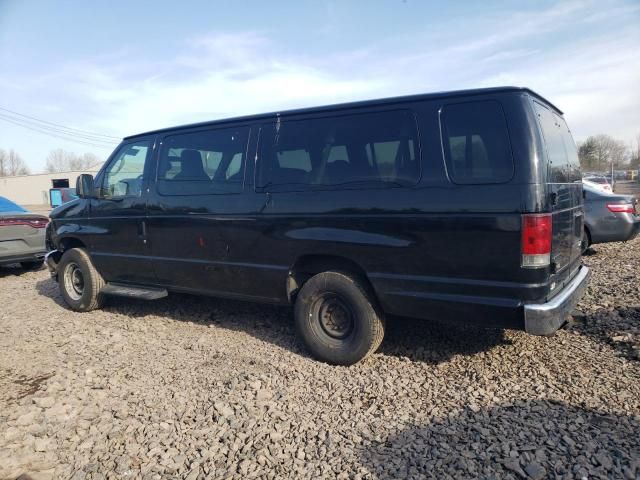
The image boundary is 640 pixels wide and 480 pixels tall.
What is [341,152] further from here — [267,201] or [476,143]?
[476,143]

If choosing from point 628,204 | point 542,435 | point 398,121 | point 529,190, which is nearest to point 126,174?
point 398,121

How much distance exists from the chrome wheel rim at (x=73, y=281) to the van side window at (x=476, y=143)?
16.8 ft

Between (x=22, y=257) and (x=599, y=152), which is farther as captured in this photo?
(x=599, y=152)

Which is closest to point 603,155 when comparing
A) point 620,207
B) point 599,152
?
point 599,152

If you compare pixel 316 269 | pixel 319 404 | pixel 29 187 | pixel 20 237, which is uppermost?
pixel 29 187

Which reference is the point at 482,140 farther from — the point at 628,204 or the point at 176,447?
the point at 628,204

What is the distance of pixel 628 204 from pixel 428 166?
6.31m

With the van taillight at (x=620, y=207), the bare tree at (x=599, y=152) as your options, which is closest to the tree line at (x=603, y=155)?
the bare tree at (x=599, y=152)

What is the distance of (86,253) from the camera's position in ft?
19.1

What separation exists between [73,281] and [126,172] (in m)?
1.85

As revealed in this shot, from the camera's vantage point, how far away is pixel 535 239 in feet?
9.84

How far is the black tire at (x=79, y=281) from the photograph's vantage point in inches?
225

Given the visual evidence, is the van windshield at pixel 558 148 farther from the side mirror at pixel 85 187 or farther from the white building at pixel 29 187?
the white building at pixel 29 187

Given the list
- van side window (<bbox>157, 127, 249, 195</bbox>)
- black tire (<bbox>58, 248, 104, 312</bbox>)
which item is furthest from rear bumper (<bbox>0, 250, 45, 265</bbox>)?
van side window (<bbox>157, 127, 249, 195</bbox>)
